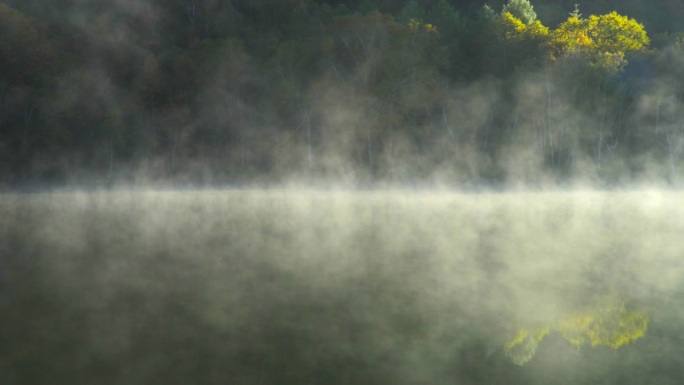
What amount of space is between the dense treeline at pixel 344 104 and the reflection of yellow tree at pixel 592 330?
142ft

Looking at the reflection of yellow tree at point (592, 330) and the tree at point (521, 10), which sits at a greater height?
the tree at point (521, 10)

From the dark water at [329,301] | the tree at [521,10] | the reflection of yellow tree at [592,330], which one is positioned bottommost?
the reflection of yellow tree at [592,330]

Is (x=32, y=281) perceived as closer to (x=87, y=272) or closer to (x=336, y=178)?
(x=87, y=272)

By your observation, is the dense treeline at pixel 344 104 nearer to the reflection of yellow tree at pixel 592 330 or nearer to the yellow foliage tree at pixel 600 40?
the yellow foliage tree at pixel 600 40

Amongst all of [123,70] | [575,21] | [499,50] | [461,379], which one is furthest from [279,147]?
[461,379]

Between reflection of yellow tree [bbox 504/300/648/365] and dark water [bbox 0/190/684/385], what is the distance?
0.12 metres

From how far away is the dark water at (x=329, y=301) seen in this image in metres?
7.69

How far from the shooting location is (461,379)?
24.0 ft

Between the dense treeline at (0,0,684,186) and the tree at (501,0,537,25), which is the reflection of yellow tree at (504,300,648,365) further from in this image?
the tree at (501,0,537,25)

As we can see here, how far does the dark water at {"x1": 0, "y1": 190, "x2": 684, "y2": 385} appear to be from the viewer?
7691mm

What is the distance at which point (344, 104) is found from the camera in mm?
55812

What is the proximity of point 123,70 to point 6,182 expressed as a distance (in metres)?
14.0

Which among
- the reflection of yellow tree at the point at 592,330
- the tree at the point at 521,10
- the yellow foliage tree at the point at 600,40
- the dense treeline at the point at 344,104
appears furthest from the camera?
the tree at the point at 521,10

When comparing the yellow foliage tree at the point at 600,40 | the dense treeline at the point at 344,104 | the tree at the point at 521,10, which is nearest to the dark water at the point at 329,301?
the dense treeline at the point at 344,104
